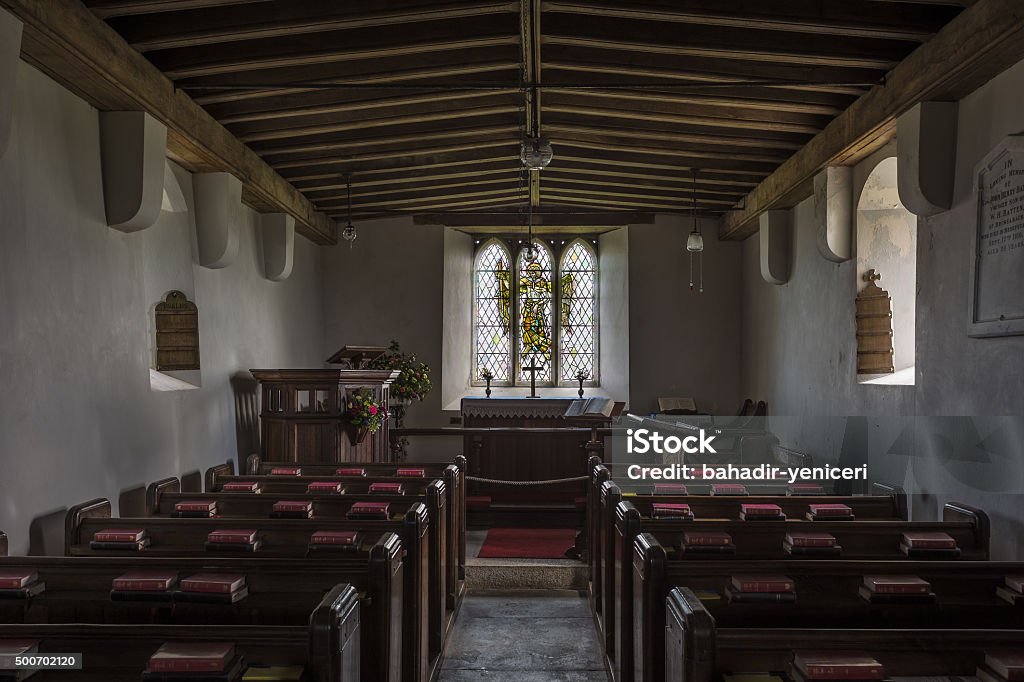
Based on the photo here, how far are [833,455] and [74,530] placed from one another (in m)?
5.27

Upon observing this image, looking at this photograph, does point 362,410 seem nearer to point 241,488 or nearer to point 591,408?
point 241,488

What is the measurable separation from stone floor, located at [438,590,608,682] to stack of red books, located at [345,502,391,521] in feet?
2.97

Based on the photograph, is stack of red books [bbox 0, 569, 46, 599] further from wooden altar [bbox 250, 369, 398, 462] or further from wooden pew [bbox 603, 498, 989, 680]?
wooden altar [bbox 250, 369, 398, 462]

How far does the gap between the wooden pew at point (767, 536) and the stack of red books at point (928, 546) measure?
0.24 ft

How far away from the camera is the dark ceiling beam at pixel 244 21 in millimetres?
4375

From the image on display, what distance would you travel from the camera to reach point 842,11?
4.34 metres

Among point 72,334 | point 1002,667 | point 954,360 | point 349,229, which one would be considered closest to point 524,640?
point 954,360

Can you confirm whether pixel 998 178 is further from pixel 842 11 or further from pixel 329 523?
pixel 329 523

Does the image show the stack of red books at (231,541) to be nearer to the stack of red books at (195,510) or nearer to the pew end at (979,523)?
the stack of red books at (195,510)

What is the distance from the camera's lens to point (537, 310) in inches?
448

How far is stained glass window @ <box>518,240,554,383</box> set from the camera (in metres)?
11.3

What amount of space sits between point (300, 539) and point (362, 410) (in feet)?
9.76

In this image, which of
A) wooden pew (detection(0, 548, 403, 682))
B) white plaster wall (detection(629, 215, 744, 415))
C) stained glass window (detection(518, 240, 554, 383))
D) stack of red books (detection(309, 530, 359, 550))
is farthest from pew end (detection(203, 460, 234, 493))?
stained glass window (detection(518, 240, 554, 383))

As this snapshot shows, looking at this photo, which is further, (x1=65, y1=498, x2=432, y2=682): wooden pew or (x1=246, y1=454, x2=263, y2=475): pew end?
(x1=246, y1=454, x2=263, y2=475): pew end
